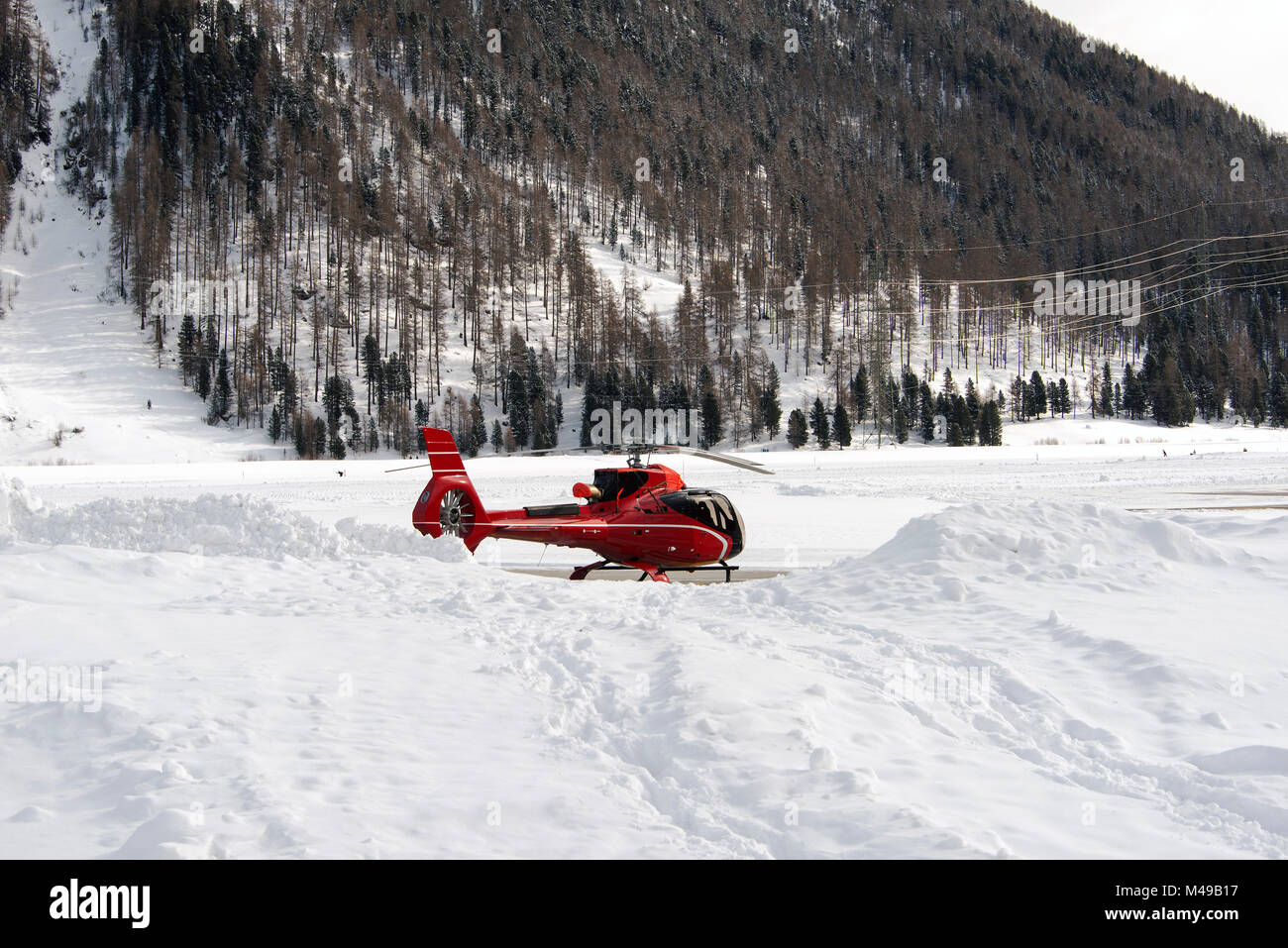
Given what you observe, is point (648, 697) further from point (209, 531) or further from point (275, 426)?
point (275, 426)

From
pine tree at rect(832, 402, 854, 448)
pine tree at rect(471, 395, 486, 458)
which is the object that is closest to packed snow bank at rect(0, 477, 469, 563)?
pine tree at rect(471, 395, 486, 458)

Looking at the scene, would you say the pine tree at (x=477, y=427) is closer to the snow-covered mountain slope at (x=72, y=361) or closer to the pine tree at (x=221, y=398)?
the snow-covered mountain slope at (x=72, y=361)

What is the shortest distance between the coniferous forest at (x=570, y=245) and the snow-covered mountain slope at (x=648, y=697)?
53.5 metres

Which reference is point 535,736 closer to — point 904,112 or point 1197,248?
point 1197,248

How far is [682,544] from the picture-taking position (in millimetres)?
12273

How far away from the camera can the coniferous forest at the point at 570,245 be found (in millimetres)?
70625

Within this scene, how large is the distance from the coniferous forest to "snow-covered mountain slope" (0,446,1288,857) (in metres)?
53.5

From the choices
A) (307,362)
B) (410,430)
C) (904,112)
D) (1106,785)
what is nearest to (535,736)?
(1106,785)

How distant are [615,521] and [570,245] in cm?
7940

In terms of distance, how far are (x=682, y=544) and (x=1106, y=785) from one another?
8.08 meters

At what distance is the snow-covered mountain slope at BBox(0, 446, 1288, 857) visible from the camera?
151 inches

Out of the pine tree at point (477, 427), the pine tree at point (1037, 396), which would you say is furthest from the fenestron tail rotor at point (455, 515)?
the pine tree at point (1037, 396)

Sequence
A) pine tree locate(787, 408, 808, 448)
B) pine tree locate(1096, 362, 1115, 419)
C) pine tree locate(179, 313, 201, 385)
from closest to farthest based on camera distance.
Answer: pine tree locate(787, 408, 808, 448)
pine tree locate(179, 313, 201, 385)
pine tree locate(1096, 362, 1115, 419)

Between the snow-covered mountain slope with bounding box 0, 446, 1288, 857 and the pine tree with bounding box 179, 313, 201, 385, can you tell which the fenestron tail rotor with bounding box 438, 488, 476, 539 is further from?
Answer: the pine tree with bounding box 179, 313, 201, 385
